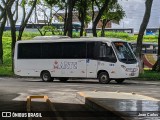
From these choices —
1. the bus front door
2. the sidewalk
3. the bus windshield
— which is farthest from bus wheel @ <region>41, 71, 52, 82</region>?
the sidewalk

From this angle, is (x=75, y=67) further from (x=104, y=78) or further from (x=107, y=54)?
(x=107, y=54)

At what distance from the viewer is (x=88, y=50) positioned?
97.0 feet

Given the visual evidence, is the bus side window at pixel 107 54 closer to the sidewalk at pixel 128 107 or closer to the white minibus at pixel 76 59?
the white minibus at pixel 76 59

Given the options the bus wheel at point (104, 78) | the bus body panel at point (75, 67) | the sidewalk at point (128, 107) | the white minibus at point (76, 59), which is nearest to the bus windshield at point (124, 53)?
the white minibus at point (76, 59)

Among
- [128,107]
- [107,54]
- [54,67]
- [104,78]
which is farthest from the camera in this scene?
[54,67]

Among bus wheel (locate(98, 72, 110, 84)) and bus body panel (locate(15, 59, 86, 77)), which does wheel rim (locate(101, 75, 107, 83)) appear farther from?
bus body panel (locate(15, 59, 86, 77))

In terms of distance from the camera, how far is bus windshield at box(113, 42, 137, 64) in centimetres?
2842

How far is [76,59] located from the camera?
98.6 ft

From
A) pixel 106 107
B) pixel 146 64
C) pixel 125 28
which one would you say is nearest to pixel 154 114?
pixel 106 107

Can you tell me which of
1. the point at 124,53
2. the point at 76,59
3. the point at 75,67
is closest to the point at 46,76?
the point at 75,67

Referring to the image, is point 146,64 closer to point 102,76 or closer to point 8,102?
point 102,76

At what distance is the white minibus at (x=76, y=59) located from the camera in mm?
28547

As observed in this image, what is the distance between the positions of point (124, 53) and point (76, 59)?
303 centimetres

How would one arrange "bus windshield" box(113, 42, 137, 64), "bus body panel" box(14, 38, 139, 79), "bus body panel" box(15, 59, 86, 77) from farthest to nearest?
1. "bus body panel" box(15, 59, 86, 77)
2. "bus body panel" box(14, 38, 139, 79)
3. "bus windshield" box(113, 42, 137, 64)
